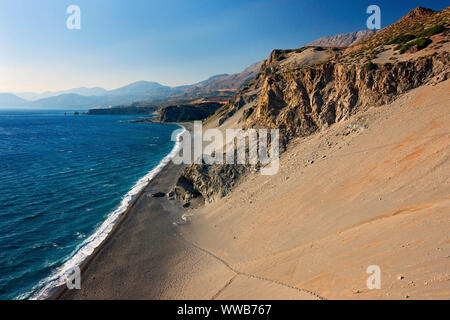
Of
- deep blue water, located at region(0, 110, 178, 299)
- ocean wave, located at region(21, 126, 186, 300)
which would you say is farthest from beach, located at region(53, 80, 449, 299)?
deep blue water, located at region(0, 110, 178, 299)

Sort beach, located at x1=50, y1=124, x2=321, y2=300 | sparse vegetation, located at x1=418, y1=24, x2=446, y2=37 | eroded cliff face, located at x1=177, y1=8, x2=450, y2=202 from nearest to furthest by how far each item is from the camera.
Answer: beach, located at x1=50, y1=124, x2=321, y2=300 < eroded cliff face, located at x1=177, y1=8, x2=450, y2=202 < sparse vegetation, located at x1=418, y1=24, x2=446, y2=37

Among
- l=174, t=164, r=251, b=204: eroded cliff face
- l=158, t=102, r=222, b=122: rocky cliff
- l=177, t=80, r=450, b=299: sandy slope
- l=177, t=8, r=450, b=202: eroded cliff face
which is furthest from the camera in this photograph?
l=158, t=102, r=222, b=122: rocky cliff

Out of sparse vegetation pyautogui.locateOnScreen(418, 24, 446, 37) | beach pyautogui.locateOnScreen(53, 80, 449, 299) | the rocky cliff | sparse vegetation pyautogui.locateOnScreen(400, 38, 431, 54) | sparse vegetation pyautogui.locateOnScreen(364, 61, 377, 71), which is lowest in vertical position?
beach pyautogui.locateOnScreen(53, 80, 449, 299)

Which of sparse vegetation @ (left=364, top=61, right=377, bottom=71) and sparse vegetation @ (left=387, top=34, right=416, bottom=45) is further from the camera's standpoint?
sparse vegetation @ (left=387, top=34, right=416, bottom=45)

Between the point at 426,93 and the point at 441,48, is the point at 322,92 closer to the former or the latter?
the point at 426,93

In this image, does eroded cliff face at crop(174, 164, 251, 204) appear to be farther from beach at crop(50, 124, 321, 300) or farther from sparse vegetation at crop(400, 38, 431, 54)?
sparse vegetation at crop(400, 38, 431, 54)

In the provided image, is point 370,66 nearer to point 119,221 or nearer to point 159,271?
point 159,271

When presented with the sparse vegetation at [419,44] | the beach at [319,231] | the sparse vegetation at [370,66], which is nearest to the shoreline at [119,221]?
the beach at [319,231]

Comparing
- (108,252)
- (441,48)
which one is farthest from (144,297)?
(441,48)

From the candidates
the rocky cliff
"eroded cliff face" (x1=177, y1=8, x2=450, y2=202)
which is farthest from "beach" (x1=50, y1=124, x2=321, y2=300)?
the rocky cliff

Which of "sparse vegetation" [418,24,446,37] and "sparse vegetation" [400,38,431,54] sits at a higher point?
"sparse vegetation" [418,24,446,37]
